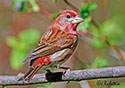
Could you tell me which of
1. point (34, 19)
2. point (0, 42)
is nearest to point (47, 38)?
point (0, 42)

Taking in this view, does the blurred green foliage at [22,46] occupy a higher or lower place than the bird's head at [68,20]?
lower

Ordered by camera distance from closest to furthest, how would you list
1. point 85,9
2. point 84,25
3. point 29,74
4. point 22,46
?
point 29,74
point 84,25
point 85,9
point 22,46

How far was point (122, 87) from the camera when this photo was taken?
457 centimetres

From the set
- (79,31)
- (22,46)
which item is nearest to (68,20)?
(79,31)

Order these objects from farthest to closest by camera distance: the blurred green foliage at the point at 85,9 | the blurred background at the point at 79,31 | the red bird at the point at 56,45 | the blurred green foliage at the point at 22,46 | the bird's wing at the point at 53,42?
the blurred green foliage at the point at 22,46 → the blurred background at the point at 79,31 → the blurred green foliage at the point at 85,9 → the bird's wing at the point at 53,42 → the red bird at the point at 56,45

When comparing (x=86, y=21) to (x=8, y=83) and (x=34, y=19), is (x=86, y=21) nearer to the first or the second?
(x=8, y=83)

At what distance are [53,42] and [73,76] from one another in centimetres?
82

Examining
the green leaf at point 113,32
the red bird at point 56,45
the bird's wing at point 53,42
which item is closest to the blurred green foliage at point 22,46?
the red bird at point 56,45

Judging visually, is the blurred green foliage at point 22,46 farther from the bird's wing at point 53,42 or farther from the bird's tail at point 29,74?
the bird's tail at point 29,74

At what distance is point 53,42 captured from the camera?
5312mm

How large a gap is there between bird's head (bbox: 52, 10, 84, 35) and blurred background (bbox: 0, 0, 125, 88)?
0.15m

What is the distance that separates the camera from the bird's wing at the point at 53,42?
5.06 m

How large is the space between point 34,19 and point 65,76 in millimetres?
5503

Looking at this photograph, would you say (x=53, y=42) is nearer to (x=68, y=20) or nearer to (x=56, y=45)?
(x=56, y=45)
